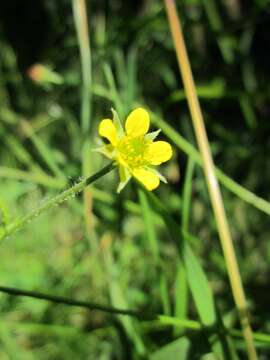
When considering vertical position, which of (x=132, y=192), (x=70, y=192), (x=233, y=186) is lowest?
(x=70, y=192)

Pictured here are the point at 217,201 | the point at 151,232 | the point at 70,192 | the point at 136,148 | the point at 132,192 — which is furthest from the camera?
the point at 132,192

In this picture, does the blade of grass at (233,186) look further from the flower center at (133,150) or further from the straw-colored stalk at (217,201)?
the flower center at (133,150)

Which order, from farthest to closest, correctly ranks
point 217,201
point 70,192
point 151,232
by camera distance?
point 151,232 < point 217,201 < point 70,192

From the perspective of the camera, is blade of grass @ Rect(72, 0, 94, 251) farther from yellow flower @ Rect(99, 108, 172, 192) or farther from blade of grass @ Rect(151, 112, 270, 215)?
yellow flower @ Rect(99, 108, 172, 192)

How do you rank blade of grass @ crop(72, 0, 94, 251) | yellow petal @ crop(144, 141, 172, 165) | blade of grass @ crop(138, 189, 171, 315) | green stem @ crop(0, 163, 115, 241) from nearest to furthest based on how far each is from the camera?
green stem @ crop(0, 163, 115, 241) → yellow petal @ crop(144, 141, 172, 165) → blade of grass @ crop(138, 189, 171, 315) → blade of grass @ crop(72, 0, 94, 251)

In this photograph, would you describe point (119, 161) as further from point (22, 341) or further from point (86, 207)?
point (22, 341)

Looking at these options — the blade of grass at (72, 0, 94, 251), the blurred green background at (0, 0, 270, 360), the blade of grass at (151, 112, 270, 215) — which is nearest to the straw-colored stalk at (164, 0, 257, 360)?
the blade of grass at (151, 112, 270, 215)

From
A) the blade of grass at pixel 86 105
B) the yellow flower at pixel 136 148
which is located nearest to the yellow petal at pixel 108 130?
the yellow flower at pixel 136 148

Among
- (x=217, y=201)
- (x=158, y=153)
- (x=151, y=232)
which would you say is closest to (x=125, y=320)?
(x=151, y=232)

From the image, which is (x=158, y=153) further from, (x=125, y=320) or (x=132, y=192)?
(x=132, y=192)
